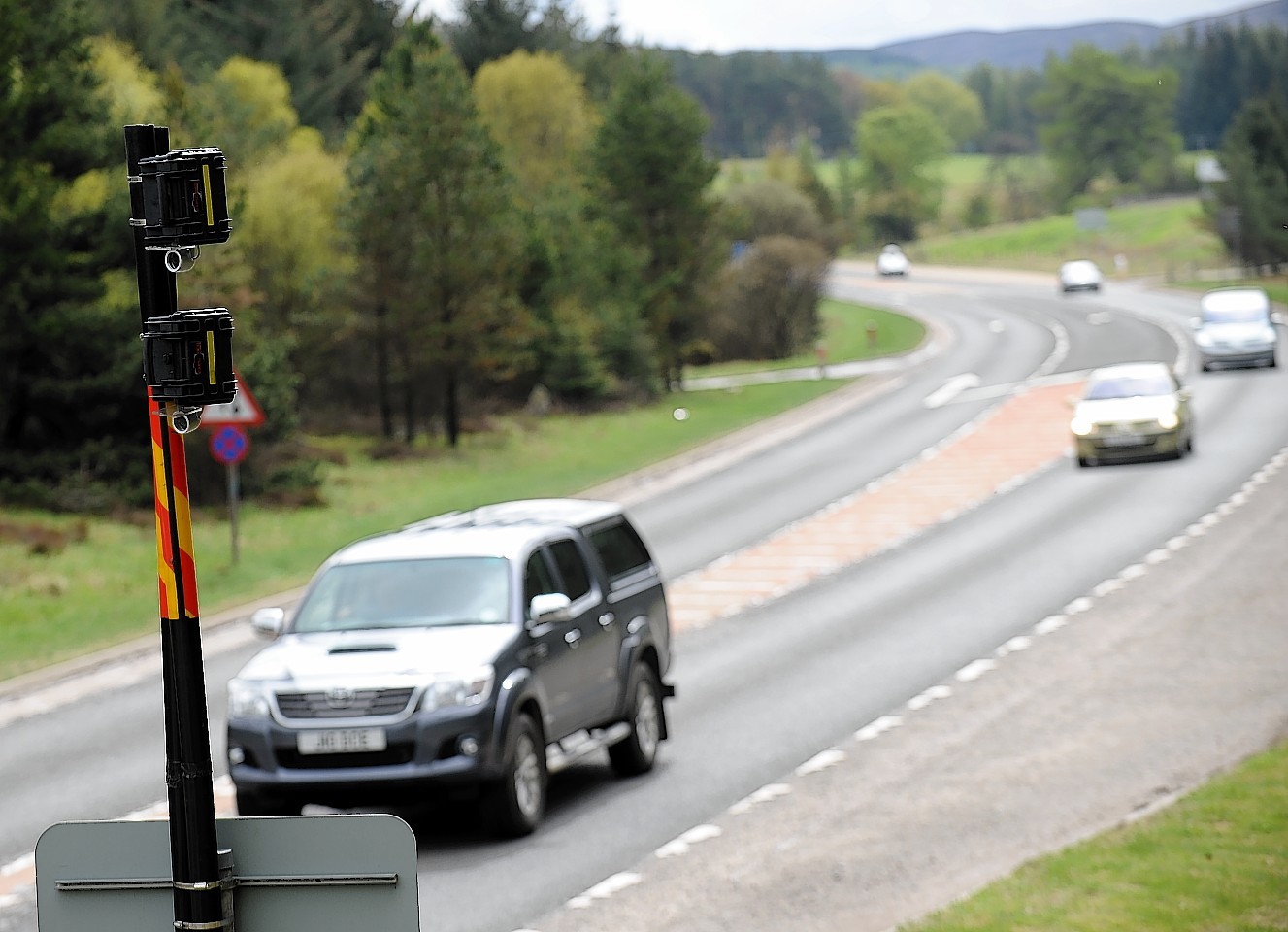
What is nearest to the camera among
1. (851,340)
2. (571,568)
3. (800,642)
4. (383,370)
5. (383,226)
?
(571,568)

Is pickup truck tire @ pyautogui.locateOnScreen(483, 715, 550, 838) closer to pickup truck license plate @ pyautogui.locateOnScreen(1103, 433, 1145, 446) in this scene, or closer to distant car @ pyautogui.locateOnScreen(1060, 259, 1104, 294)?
pickup truck license plate @ pyautogui.locateOnScreen(1103, 433, 1145, 446)

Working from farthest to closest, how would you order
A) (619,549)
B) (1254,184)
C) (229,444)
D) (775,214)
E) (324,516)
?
(775,214)
(1254,184)
(324,516)
(229,444)
(619,549)

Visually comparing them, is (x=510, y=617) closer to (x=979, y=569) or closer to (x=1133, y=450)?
(x=979, y=569)

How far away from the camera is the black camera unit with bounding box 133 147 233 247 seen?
603 cm

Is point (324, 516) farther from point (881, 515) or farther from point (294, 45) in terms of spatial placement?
point (294, 45)

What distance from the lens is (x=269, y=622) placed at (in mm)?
13484

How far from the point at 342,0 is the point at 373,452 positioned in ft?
147

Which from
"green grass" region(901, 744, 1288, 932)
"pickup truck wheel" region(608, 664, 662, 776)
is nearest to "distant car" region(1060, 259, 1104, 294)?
"pickup truck wheel" region(608, 664, 662, 776)

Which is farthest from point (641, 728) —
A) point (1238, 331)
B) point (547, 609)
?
point (1238, 331)

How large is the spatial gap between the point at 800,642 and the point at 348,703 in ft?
32.0


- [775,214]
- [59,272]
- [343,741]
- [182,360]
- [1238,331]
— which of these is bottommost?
[1238,331]

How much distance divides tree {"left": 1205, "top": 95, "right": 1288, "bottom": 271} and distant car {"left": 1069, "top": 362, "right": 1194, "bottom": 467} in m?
30.2

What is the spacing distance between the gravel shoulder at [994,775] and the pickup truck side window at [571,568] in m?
2.07

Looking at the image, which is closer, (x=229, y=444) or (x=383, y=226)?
(x=229, y=444)
